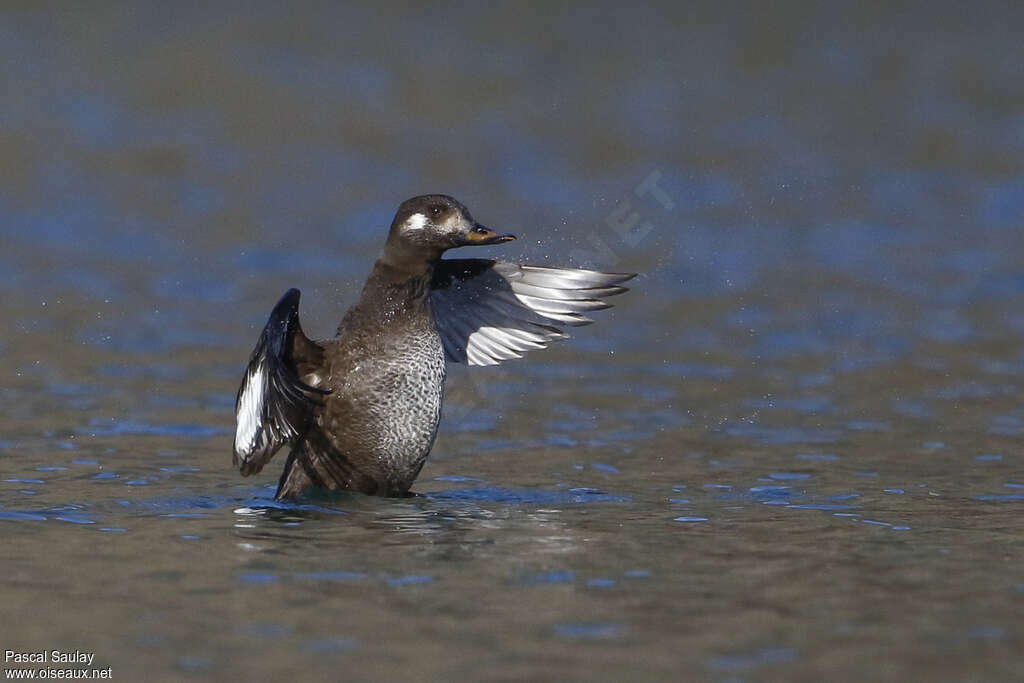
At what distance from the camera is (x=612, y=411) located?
1128 cm

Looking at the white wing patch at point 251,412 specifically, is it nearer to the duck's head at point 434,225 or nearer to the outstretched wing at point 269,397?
the outstretched wing at point 269,397

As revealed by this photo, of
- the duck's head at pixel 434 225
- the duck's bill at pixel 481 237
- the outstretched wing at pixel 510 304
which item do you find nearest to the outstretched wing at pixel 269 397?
the duck's head at pixel 434 225

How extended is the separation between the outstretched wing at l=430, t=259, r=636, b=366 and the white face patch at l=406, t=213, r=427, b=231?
80 centimetres

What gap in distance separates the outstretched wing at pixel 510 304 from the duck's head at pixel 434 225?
747mm

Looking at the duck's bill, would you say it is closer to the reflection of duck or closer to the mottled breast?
the reflection of duck

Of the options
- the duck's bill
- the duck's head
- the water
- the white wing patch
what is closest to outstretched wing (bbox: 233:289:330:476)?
the white wing patch

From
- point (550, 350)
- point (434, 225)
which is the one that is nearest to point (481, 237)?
point (434, 225)

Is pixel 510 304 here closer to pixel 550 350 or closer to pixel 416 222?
pixel 416 222

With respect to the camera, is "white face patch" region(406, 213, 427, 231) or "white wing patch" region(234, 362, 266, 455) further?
"white face patch" region(406, 213, 427, 231)

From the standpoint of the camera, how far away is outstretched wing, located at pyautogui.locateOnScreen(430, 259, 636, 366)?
9344mm

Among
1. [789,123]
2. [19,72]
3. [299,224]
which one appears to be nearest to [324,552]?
[299,224]

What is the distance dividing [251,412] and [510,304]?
2030 millimetres

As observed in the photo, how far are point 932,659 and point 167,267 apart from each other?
11343 millimetres

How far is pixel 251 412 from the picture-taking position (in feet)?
25.7
